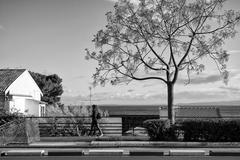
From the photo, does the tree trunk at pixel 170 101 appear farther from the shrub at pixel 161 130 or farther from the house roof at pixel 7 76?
the house roof at pixel 7 76

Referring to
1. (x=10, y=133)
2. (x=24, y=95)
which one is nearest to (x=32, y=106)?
(x=24, y=95)

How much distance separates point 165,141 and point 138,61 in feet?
18.2

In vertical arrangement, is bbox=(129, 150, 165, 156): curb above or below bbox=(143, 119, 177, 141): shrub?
below

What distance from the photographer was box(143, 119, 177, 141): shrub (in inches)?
870

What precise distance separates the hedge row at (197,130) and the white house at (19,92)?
17.2m

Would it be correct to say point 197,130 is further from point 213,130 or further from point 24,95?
point 24,95

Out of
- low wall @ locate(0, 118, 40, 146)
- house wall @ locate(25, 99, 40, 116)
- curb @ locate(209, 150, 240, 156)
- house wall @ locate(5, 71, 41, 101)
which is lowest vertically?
curb @ locate(209, 150, 240, 156)

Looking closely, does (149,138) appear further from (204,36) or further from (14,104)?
(14,104)

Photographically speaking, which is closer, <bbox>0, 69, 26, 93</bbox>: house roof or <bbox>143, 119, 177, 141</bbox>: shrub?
<bbox>143, 119, 177, 141</bbox>: shrub

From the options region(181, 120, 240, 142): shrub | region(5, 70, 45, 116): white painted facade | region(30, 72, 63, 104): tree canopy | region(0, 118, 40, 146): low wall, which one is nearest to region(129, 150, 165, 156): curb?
region(181, 120, 240, 142): shrub

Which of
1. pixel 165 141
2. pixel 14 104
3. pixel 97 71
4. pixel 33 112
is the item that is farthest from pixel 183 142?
pixel 33 112

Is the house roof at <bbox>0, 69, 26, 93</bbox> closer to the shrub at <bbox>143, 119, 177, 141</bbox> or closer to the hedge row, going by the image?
the shrub at <bbox>143, 119, 177, 141</bbox>

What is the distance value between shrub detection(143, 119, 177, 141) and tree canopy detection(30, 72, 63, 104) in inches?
1962

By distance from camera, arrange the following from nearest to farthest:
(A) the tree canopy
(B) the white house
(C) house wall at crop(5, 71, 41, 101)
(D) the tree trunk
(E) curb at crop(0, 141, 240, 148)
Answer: (E) curb at crop(0, 141, 240, 148), (D) the tree trunk, (B) the white house, (C) house wall at crop(5, 71, 41, 101), (A) the tree canopy
